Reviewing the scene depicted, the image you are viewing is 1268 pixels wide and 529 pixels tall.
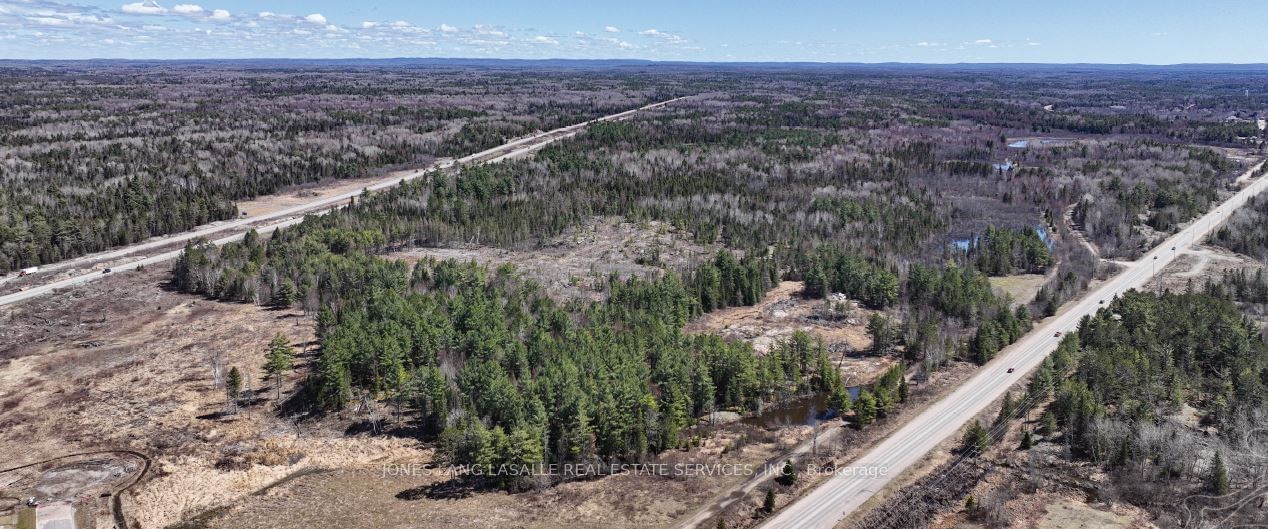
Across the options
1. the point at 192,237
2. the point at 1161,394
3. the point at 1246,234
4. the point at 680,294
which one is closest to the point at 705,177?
the point at 680,294

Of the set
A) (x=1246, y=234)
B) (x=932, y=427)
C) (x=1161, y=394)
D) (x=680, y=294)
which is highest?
(x=1246, y=234)

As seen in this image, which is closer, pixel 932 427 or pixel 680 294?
pixel 932 427

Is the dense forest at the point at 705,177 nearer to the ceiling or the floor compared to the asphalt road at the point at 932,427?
nearer to the ceiling

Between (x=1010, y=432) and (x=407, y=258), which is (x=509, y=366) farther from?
(x=407, y=258)

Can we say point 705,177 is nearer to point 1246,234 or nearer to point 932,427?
point 1246,234

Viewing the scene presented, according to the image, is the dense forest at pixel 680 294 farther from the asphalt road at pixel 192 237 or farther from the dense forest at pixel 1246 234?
the dense forest at pixel 1246 234

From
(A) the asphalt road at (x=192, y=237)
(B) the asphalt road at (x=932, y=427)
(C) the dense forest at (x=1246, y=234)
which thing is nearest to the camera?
(B) the asphalt road at (x=932, y=427)

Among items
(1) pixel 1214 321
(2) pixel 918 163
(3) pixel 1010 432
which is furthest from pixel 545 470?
(2) pixel 918 163

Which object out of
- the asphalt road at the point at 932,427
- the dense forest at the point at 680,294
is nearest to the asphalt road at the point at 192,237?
the dense forest at the point at 680,294

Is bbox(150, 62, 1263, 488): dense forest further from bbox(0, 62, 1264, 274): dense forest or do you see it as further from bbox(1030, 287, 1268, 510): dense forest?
bbox(0, 62, 1264, 274): dense forest
